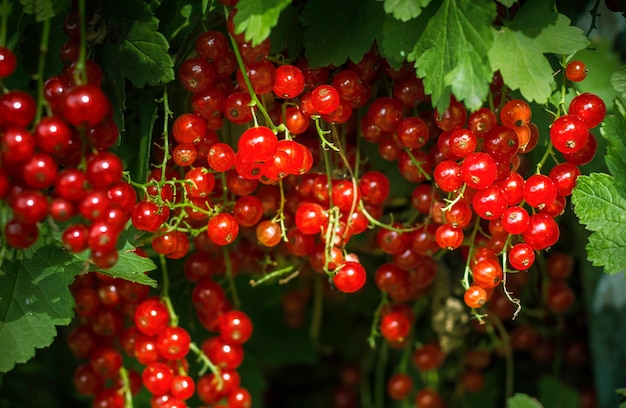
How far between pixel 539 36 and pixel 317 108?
246 millimetres

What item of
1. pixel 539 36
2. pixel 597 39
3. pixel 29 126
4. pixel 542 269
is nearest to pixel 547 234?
pixel 539 36

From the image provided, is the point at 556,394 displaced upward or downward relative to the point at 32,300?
downward

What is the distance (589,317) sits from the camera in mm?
1180

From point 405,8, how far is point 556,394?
2.76 ft

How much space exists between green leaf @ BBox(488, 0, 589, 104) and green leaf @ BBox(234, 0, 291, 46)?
222 mm

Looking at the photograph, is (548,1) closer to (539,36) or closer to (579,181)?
(539,36)

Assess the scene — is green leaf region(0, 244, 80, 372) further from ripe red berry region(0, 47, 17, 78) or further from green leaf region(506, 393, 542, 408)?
green leaf region(506, 393, 542, 408)

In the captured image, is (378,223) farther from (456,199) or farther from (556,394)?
(556,394)

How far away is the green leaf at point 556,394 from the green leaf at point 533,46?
69 cm

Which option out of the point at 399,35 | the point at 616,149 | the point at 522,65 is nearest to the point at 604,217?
the point at 616,149

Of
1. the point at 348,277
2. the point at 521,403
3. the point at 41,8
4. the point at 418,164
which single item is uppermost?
the point at 41,8

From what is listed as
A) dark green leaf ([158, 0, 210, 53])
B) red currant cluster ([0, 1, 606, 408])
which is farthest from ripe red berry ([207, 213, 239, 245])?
dark green leaf ([158, 0, 210, 53])

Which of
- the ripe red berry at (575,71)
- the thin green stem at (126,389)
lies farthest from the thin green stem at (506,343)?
the thin green stem at (126,389)

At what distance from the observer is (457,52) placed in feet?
2.22
